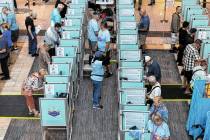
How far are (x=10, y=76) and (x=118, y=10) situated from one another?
401 centimetres

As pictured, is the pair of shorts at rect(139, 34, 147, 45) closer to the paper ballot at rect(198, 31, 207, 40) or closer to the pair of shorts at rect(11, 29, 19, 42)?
the paper ballot at rect(198, 31, 207, 40)

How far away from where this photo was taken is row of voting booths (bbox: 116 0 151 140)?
27.2 feet

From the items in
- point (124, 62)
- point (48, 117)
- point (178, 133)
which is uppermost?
point (124, 62)

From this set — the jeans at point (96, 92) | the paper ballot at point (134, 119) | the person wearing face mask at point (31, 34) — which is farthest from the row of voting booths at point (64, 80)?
the paper ballot at point (134, 119)

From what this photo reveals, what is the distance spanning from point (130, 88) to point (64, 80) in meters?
1.50

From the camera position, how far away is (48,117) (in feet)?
29.1

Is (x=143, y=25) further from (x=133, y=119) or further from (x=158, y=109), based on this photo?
(x=133, y=119)

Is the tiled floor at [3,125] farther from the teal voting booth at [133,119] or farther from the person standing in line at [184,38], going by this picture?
the person standing in line at [184,38]

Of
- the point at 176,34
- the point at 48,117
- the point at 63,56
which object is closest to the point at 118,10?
the point at 176,34

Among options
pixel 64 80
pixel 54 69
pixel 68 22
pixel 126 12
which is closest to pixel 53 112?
pixel 64 80

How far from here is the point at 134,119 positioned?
8.36 m

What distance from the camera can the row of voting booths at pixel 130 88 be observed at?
8.30 meters

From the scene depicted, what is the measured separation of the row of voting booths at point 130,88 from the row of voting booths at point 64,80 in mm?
1095

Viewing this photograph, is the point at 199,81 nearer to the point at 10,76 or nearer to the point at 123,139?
the point at 123,139
